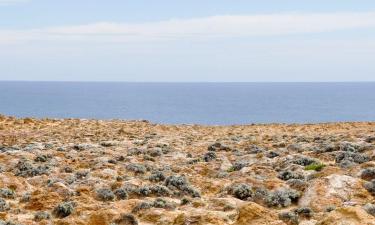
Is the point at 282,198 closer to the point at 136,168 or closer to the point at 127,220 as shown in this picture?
the point at 127,220

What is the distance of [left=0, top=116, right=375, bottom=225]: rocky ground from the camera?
48.4 ft

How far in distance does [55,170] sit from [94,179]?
3364 millimetres

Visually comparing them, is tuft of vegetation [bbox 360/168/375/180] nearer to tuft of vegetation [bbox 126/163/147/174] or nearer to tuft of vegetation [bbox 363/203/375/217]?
tuft of vegetation [bbox 363/203/375/217]

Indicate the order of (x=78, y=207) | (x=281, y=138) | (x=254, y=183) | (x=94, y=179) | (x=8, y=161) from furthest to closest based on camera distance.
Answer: (x=281, y=138) → (x=8, y=161) → (x=94, y=179) → (x=254, y=183) → (x=78, y=207)

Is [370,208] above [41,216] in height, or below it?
above

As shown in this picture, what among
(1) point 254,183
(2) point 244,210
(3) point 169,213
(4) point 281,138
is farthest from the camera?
(4) point 281,138

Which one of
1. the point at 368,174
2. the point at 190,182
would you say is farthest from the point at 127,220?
the point at 368,174

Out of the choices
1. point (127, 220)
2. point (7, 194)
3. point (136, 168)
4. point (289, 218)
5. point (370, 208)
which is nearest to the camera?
point (370, 208)

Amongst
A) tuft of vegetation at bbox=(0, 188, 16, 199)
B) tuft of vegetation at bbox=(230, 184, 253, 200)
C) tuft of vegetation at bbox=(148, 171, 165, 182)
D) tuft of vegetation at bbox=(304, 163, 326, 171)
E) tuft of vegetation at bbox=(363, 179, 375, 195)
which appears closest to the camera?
tuft of vegetation at bbox=(363, 179, 375, 195)

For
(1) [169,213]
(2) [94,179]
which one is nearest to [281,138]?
(2) [94,179]

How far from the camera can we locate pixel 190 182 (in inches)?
782

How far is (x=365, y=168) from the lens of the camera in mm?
19156

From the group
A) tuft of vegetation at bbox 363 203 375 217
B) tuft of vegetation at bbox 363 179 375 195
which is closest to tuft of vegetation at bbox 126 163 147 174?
tuft of vegetation at bbox 363 179 375 195

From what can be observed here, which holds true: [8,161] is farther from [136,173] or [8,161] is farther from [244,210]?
[244,210]
